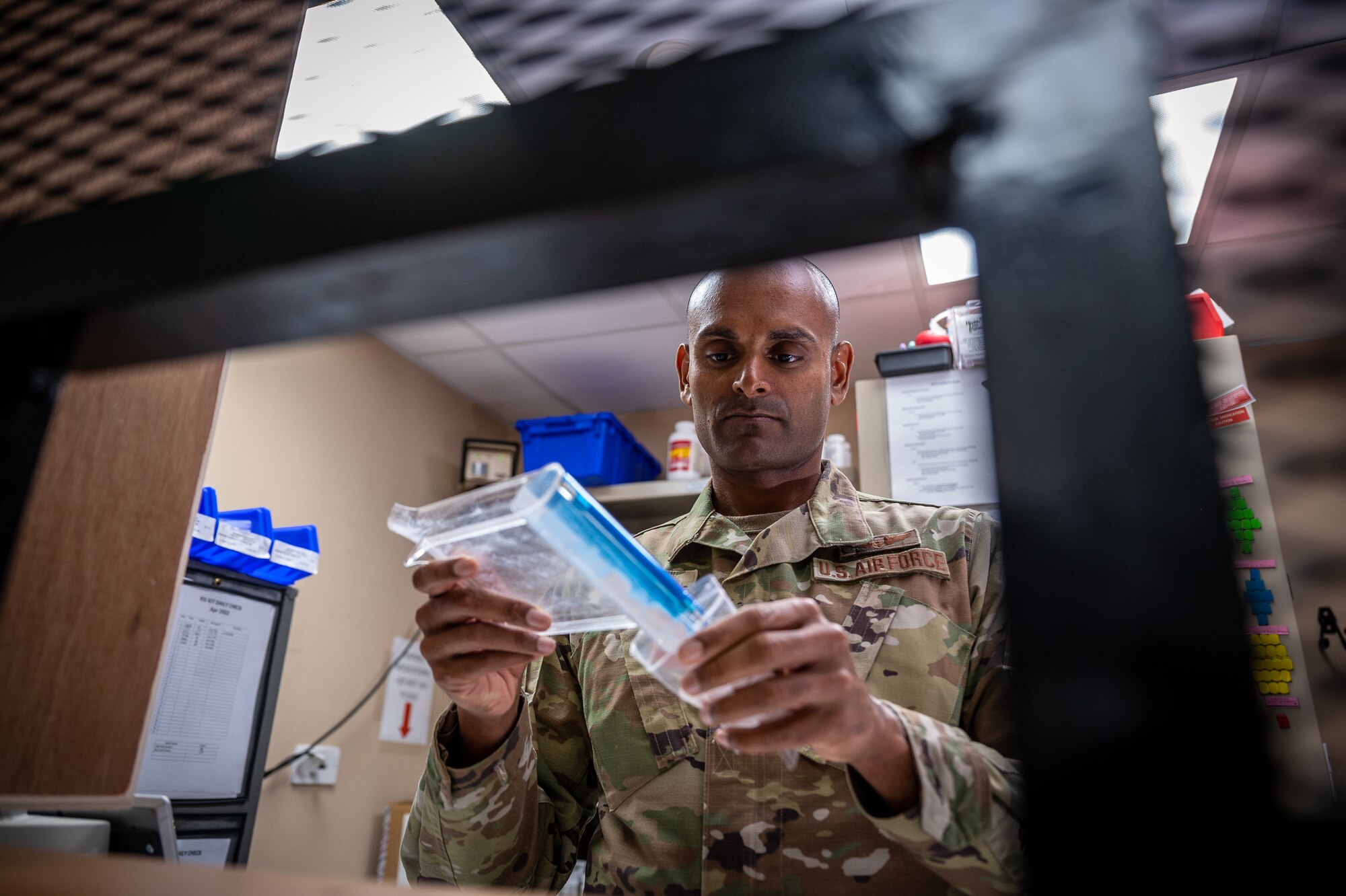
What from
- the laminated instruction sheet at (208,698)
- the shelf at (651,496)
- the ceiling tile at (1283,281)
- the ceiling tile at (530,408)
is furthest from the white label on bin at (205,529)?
the ceiling tile at (530,408)

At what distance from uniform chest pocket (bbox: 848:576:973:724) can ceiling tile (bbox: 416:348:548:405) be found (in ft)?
8.38

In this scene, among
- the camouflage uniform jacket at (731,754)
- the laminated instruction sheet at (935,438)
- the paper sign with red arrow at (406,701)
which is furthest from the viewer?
the paper sign with red arrow at (406,701)

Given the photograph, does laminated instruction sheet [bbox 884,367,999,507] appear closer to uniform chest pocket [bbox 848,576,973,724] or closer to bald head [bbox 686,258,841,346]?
bald head [bbox 686,258,841,346]

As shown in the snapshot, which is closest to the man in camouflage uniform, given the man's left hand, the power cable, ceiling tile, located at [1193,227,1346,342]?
the man's left hand

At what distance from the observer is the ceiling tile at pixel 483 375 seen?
3.44 m

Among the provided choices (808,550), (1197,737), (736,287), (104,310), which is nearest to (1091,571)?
(1197,737)

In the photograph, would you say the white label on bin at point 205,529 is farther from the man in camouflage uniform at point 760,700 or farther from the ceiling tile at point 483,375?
the ceiling tile at point 483,375

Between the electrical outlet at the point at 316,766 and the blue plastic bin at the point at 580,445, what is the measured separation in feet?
3.82

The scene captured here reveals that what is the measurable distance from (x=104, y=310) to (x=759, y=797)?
2.66 ft

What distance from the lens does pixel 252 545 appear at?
1.77 m

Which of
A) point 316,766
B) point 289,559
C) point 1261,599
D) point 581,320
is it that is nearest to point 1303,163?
point 1261,599

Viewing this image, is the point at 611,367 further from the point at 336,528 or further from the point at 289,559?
the point at 289,559

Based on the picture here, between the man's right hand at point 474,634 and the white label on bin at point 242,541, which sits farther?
the white label on bin at point 242,541

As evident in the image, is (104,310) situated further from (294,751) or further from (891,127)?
(294,751)
